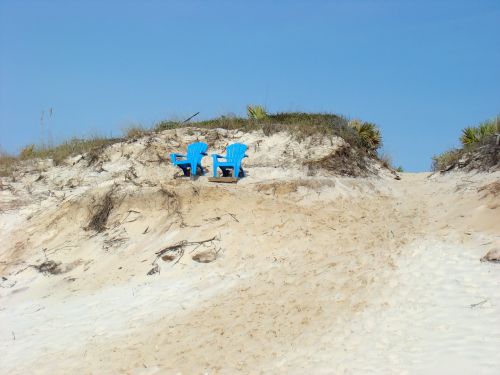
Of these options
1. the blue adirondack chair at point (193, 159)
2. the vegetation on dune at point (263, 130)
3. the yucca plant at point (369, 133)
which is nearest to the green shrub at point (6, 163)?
the vegetation on dune at point (263, 130)

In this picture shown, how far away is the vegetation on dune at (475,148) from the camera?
555 inches

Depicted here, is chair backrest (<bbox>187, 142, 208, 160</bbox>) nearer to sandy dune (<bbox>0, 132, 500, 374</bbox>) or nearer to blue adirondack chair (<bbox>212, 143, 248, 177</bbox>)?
blue adirondack chair (<bbox>212, 143, 248, 177</bbox>)

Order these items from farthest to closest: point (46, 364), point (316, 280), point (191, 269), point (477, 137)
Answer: point (477, 137) < point (191, 269) < point (316, 280) < point (46, 364)

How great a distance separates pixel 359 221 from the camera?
40.8 feet

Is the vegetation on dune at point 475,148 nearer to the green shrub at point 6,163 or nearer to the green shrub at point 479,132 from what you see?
the green shrub at point 479,132

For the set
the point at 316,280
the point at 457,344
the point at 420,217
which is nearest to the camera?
the point at 457,344

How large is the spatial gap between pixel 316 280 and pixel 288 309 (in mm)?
991

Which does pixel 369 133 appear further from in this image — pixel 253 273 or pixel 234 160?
pixel 253 273

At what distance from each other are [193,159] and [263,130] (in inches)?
117

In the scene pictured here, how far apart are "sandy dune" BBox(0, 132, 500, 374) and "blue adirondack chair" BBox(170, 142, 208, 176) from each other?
0.40 m

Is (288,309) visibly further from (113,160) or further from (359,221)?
(113,160)

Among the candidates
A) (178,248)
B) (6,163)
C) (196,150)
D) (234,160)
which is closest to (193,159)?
(196,150)

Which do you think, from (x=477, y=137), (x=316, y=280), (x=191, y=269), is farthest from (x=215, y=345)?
(x=477, y=137)

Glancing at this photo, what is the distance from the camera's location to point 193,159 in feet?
48.9
